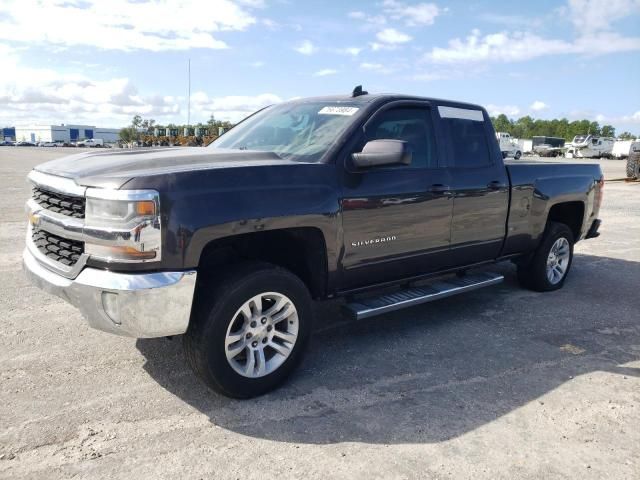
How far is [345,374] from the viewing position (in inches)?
146

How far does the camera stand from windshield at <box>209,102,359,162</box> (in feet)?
12.6

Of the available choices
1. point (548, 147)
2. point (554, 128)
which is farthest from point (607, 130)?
point (548, 147)

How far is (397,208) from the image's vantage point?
3.96m

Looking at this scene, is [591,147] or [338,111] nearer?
[338,111]

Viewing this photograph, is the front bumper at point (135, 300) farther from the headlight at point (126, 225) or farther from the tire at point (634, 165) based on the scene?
the tire at point (634, 165)

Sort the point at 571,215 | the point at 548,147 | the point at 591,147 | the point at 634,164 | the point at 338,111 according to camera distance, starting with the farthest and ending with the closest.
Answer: the point at 548,147, the point at 591,147, the point at 634,164, the point at 571,215, the point at 338,111

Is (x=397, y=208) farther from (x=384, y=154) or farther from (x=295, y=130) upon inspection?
(x=295, y=130)

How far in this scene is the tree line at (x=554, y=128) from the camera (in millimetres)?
127375

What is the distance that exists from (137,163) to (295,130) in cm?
135

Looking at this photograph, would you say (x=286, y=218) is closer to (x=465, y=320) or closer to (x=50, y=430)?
(x=50, y=430)

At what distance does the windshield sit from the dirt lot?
154 cm

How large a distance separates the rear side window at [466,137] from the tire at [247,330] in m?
2.03

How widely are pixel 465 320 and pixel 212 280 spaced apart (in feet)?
8.74

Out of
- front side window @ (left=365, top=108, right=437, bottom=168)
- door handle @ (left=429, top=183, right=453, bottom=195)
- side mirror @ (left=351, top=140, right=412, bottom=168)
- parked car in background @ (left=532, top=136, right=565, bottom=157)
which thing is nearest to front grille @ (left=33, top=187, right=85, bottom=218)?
side mirror @ (left=351, top=140, right=412, bottom=168)
